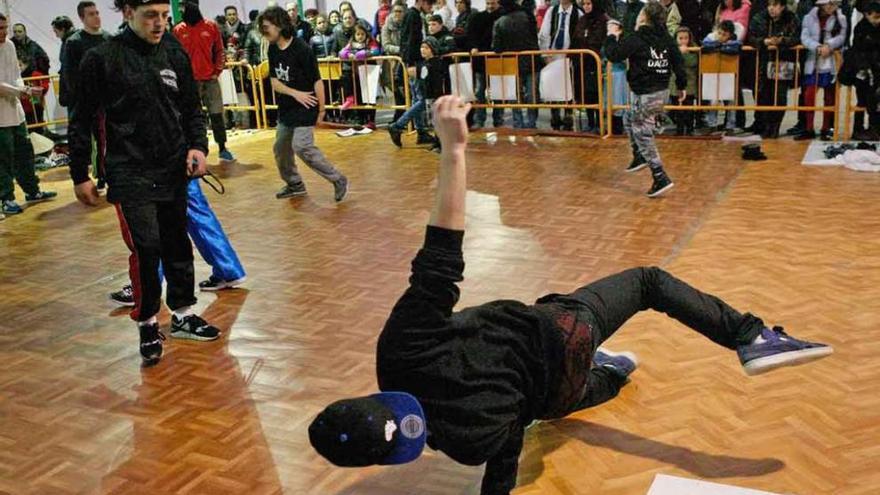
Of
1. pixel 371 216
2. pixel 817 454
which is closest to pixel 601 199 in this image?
pixel 371 216

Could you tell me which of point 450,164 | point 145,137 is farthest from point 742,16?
point 450,164

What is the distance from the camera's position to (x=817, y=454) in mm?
3496

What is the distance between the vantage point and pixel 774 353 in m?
3.25

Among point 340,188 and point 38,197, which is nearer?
point 340,188

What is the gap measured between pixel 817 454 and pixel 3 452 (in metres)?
3.52

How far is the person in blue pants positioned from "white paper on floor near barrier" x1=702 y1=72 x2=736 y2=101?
6335 mm

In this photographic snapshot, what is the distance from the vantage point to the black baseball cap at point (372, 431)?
2387 millimetres

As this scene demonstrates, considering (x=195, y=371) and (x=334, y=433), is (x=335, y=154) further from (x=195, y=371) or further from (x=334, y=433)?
(x=334, y=433)

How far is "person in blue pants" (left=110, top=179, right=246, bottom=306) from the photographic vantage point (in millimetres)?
5754

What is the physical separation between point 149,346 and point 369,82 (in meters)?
8.31

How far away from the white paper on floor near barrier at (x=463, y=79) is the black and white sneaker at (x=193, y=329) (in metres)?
7.10

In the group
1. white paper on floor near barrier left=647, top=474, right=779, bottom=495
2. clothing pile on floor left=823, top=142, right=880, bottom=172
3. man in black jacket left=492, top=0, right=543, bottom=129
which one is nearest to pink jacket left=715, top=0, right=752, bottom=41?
clothing pile on floor left=823, top=142, right=880, bottom=172

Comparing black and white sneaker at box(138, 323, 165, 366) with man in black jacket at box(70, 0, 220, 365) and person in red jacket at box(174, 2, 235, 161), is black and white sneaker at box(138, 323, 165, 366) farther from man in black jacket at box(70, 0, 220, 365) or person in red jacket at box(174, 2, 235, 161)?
person in red jacket at box(174, 2, 235, 161)

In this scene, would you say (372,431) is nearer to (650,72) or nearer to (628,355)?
(628,355)
